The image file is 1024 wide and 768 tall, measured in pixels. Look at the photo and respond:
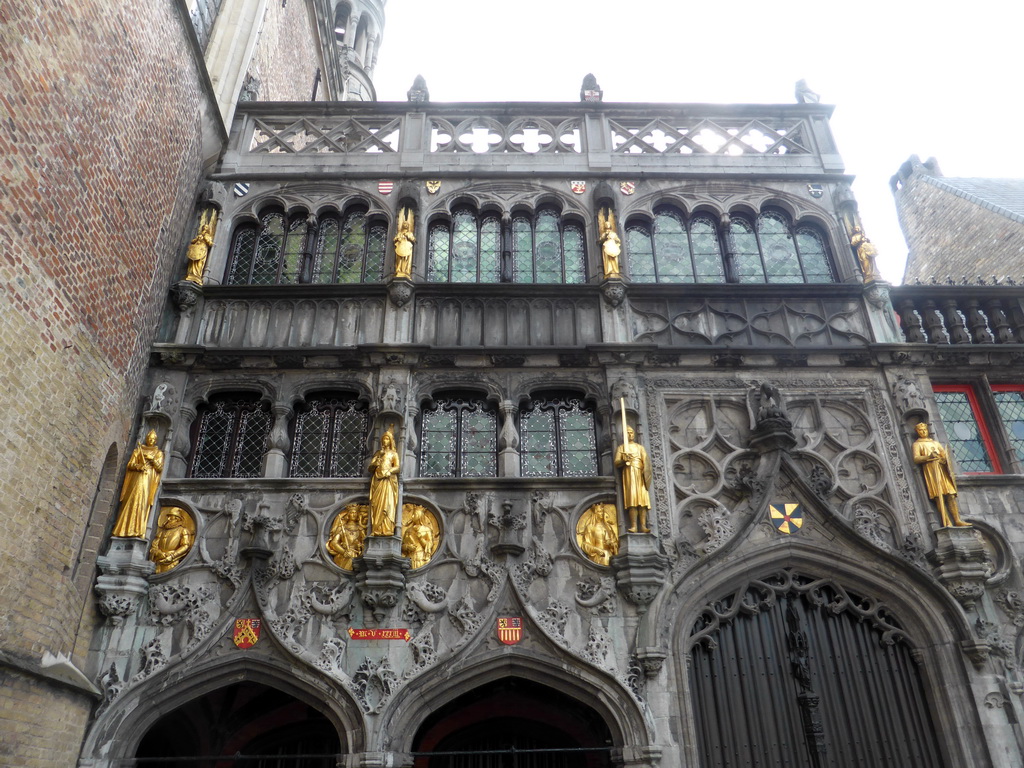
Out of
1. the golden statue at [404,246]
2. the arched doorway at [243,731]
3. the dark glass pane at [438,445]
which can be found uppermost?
the golden statue at [404,246]

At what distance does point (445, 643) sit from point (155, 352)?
6.46m

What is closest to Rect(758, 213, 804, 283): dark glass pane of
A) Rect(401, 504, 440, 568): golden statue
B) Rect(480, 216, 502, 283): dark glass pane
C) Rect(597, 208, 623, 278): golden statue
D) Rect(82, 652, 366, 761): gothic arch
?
Rect(597, 208, 623, 278): golden statue

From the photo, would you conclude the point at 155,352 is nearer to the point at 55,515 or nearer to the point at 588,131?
the point at 55,515

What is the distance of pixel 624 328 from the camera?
12.1 metres

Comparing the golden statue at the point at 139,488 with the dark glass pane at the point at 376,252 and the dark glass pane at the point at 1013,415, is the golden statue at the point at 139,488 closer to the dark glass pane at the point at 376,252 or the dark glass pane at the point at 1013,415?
the dark glass pane at the point at 376,252

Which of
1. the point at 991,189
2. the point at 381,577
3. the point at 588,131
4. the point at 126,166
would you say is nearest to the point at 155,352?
the point at 126,166

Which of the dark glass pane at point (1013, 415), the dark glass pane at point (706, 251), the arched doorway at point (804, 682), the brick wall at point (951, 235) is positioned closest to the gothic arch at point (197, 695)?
the arched doorway at point (804, 682)

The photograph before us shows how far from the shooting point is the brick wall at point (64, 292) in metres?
8.16

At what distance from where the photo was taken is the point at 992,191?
2006cm

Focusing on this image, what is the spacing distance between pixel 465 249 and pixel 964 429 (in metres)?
8.90

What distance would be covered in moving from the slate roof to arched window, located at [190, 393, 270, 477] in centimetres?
1645

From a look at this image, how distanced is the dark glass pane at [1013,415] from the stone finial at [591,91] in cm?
914

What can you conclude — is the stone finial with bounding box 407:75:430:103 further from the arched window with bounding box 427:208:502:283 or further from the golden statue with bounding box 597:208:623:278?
the golden statue with bounding box 597:208:623:278

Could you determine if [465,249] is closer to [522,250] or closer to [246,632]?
[522,250]
